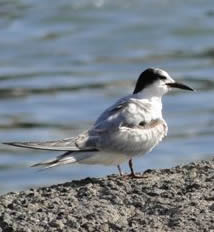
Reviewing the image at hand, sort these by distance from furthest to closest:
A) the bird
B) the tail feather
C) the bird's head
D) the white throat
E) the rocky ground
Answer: the bird's head, the white throat, the bird, the tail feather, the rocky ground

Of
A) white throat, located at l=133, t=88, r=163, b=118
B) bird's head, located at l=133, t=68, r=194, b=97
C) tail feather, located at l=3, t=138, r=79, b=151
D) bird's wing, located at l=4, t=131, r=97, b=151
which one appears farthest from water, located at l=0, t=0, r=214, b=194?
tail feather, located at l=3, t=138, r=79, b=151

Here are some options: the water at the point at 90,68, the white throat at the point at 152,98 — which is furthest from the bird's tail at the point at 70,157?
the water at the point at 90,68

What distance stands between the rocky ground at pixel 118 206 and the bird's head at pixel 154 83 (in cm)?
103

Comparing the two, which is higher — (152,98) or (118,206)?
(152,98)

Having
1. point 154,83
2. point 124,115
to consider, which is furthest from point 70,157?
point 154,83

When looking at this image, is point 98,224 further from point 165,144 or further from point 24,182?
point 165,144

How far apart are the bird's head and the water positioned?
337 cm

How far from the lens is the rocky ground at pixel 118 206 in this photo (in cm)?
602

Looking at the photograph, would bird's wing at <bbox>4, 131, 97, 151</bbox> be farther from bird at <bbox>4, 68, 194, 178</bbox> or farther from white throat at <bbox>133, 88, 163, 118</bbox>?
white throat at <bbox>133, 88, 163, 118</bbox>

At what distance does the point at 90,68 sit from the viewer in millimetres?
16344

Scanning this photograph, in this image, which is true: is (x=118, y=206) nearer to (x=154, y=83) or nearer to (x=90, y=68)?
(x=154, y=83)

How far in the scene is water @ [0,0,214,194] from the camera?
41.3ft

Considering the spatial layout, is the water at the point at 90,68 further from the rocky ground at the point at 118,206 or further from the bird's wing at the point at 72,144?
the rocky ground at the point at 118,206

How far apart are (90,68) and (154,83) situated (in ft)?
27.5
